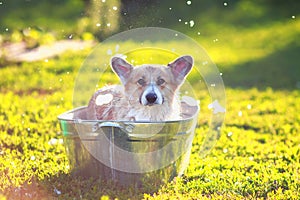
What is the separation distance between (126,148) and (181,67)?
724 millimetres

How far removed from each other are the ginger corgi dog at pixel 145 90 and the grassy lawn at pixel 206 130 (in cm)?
51

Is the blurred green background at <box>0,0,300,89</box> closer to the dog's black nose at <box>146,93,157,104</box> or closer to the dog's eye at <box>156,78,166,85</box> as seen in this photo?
the dog's eye at <box>156,78,166,85</box>

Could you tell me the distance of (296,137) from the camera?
5949 mm

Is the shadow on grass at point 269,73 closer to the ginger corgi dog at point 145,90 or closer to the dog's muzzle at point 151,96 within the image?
the ginger corgi dog at point 145,90

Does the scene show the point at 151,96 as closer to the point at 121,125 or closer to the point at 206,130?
the point at 121,125

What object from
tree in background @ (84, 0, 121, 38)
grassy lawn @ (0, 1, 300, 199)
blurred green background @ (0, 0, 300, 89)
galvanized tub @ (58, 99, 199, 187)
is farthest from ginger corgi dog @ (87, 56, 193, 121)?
blurred green background @ (0, 0, 300, 89)

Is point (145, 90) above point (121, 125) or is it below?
above

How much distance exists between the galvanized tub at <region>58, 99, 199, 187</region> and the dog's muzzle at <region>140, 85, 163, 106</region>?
16 cm

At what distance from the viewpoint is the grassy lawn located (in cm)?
419

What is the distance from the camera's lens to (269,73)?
9836 millimetres

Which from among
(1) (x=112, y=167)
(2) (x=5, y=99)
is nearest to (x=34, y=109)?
(2) (x=5, y=99)

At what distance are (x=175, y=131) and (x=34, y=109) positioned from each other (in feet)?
9.39

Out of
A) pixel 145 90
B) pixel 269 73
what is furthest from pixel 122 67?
pixel 269 73

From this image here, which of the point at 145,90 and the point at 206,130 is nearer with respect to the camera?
the point at 145,90
